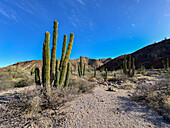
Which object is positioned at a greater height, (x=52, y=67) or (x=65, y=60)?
(x=65, y=60)

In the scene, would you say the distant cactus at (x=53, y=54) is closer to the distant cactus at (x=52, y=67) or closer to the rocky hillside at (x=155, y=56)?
the distant cactus at (x=52, y=67)

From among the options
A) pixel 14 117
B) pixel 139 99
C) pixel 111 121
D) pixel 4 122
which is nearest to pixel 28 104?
pixel 14 117

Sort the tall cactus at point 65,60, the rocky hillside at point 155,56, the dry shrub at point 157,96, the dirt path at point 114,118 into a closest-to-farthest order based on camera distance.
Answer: the dirt path at point 114,118
the dry shrub at point 157,96
the tall cactus at point 65,60
the rocky hillside at point 155,56

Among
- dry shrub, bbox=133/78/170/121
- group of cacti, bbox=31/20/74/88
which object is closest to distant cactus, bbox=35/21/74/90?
group of cacti, bbox=31/20/74/88

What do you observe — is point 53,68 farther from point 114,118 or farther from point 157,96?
point 157,96

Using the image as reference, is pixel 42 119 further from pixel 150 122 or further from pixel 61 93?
pixel 150 122

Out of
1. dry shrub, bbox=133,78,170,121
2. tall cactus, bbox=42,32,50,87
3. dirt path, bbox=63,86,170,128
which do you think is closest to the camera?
dirt path, bbox=63,86,170,128

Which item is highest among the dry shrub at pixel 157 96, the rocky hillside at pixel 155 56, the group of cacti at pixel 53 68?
the rocky hillside at pixel 155 56

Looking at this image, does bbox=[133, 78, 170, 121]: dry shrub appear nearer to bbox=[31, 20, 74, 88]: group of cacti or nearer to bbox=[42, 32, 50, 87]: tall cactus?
bbox=[31, 20, 74, 88]: group of cacti

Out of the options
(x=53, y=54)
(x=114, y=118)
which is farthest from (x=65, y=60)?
(x=114, y=118)

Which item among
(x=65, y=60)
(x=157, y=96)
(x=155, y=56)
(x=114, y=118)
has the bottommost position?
(x=114, y=118)

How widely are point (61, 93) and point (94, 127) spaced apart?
1.86 metres

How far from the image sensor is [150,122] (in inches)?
106

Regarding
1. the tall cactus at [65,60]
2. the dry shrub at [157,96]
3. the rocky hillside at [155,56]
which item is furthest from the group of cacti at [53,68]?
the rocky hillside at [155,56]
